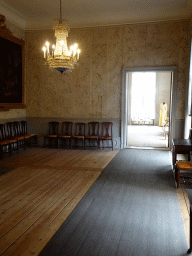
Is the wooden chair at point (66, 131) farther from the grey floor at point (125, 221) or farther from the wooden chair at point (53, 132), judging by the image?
the grey floor at point (125, 221)

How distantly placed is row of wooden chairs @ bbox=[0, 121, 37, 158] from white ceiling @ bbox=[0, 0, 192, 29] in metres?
3.80

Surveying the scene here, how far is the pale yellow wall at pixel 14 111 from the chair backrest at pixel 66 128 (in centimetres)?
173

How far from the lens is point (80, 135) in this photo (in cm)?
927

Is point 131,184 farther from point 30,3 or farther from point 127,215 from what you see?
point 30,3

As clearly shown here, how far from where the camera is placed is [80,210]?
389 cm

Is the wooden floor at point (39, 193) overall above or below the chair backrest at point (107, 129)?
below

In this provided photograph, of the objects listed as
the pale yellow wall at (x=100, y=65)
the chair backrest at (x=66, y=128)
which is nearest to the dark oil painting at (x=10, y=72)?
the pale yellow wall at (x=100, y=65)

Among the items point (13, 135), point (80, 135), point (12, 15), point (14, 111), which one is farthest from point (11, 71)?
point (80, 135)

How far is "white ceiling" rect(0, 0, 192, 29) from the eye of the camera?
316 inches

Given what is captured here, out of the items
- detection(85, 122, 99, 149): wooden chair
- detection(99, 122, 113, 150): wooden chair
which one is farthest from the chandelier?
detection(85, 122, 99, 149): wooden chair

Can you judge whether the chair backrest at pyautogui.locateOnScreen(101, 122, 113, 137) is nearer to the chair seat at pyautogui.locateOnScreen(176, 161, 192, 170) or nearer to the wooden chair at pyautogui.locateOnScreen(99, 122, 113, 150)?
the wooden chair at pyautogui.locateOnScreen(99, 122, 113, 150)

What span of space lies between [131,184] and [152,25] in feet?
20.0

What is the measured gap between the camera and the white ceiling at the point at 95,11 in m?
8.02

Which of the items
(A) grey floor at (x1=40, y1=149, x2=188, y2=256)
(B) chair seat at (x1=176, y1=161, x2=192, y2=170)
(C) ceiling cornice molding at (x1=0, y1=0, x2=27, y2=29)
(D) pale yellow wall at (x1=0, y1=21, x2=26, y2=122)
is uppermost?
(C) ceiling cornice molding at (x1=0, y1=0, x2=27, y2=29)
